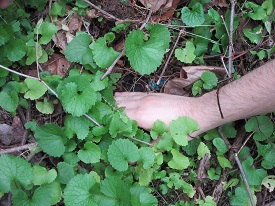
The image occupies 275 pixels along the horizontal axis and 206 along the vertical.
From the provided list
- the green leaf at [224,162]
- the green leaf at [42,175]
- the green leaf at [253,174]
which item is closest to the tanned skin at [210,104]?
the green leaf at [224,162]

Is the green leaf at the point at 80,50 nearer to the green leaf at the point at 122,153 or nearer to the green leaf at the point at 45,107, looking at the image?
the green leaf at the point at 45,107

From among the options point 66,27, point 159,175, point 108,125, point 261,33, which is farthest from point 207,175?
point 66,27

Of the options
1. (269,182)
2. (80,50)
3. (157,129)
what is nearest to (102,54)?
(80,50)

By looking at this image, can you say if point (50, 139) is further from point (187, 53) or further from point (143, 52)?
point (187, 53)

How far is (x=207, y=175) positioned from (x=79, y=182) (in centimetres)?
80

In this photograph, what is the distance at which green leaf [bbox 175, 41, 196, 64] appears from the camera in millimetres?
2213

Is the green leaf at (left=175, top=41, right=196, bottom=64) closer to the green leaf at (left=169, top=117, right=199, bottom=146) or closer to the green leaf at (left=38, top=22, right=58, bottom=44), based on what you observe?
the green leaf at (left=169, top=117, right=199, bottom=146)

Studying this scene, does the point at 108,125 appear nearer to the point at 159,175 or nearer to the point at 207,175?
the point at 159,175

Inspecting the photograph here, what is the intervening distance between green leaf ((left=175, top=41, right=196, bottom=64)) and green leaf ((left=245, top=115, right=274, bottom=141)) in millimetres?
524

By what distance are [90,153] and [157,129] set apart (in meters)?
0.40

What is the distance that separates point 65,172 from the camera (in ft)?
6.14

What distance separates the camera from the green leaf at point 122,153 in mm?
1841

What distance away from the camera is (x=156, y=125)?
6.58 feet

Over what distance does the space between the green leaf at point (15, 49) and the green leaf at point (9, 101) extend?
7.8 inches
